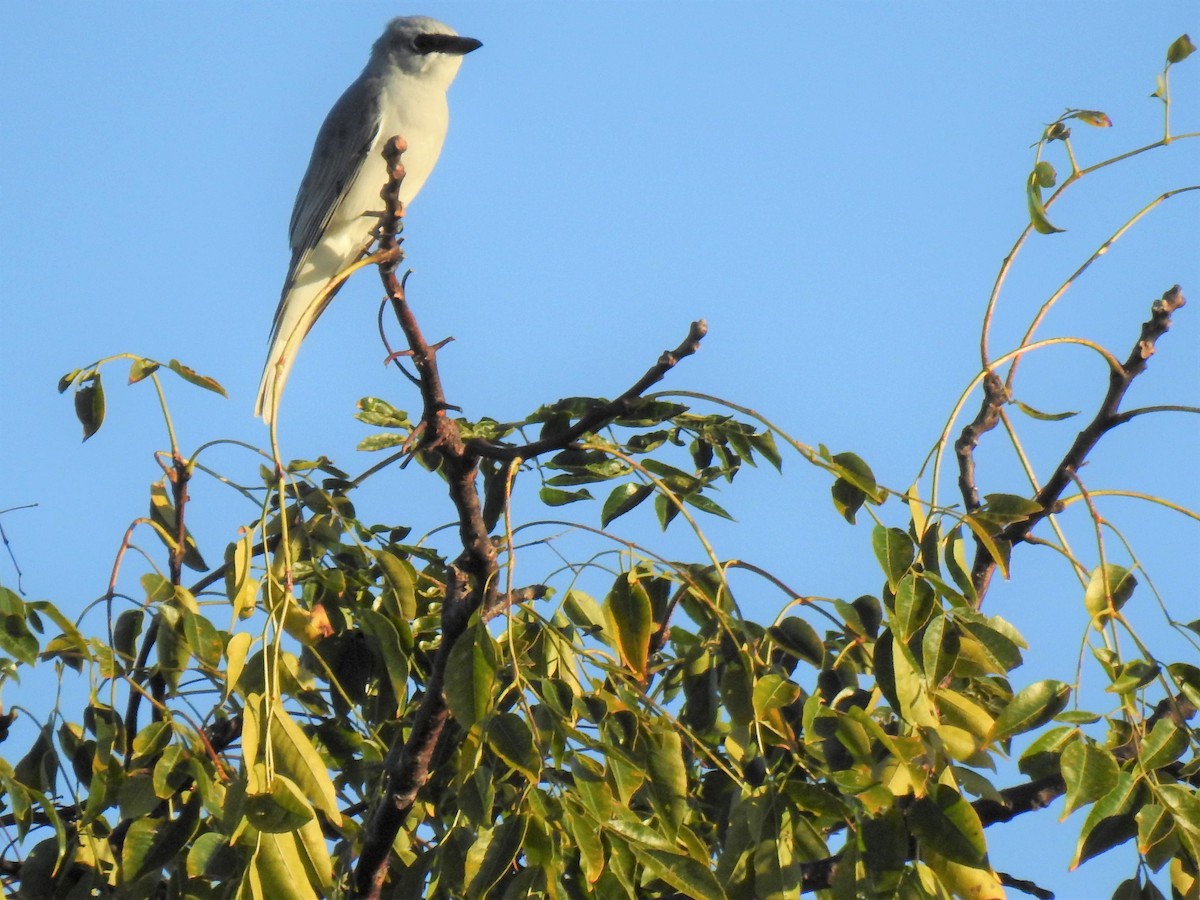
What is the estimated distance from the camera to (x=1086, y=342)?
2.49 meters

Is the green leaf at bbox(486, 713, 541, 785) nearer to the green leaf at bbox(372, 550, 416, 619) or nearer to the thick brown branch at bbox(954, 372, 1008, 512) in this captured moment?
the green leaf at bbox(372, 550, 416, 619)

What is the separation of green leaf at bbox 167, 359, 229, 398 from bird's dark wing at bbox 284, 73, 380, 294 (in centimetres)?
368

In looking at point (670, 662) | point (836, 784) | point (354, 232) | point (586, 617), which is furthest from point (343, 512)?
point (354, 232)

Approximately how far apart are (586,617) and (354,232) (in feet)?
13.7

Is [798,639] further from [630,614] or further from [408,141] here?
[408,141]

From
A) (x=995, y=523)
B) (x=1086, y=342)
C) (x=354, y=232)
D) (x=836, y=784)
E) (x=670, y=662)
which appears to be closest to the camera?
(x=836, y=784)

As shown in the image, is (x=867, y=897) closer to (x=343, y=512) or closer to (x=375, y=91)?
(x=343, y=512)

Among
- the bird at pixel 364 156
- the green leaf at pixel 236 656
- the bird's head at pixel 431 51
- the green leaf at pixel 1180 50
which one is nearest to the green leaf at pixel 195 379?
the green leaf at pixel 236 656

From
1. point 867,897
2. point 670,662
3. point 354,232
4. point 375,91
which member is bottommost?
point 867,897

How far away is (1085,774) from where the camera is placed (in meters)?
1.79

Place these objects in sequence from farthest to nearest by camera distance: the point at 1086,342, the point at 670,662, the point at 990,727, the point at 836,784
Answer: the point at 670,662 < the point at 1086,342 < the point at 990,727 < the point at 836,784

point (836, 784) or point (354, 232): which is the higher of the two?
point (354, 232)

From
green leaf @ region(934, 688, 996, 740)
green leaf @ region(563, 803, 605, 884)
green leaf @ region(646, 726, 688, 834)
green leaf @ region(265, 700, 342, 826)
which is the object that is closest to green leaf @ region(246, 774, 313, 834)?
green leaf @ region(265, 700, 342, 826)

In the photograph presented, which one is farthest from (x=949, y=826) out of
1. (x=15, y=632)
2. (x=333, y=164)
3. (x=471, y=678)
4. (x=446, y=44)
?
(x=446, y=44)
